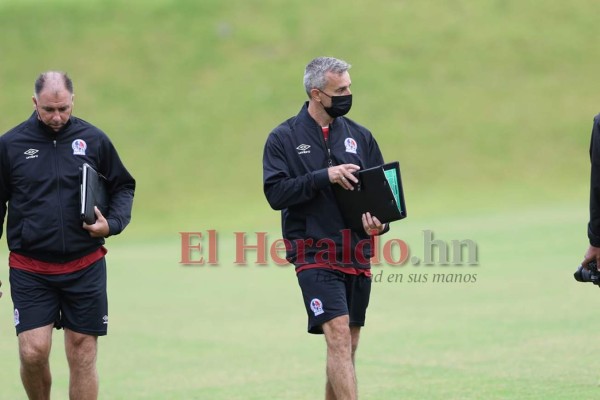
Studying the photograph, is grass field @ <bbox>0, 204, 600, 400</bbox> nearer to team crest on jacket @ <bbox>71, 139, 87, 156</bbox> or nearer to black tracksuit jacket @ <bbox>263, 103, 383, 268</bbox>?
black tracksuit jacket @ <bbox>263, 103, 383, 268</bbox>

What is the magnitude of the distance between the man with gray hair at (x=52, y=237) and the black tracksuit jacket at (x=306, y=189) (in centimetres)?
106

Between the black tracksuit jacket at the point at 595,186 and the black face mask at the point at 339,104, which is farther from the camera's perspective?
the black face mask at the point at 339,104

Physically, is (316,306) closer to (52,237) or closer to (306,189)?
(306,189)

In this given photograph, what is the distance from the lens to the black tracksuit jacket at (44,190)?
6.86m

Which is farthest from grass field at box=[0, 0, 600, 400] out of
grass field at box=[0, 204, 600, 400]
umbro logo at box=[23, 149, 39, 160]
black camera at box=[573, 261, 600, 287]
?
umbro logo at box=[23, 149, 39, 160]

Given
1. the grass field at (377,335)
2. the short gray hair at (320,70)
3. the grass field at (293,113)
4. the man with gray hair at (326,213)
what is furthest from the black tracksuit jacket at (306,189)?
the grass field at (293,113)

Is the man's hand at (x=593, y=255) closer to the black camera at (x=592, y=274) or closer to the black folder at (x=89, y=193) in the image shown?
the black camera at (x=592, y=274)

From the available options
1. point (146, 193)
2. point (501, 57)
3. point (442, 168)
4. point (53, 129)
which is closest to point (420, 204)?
point (442, 168)

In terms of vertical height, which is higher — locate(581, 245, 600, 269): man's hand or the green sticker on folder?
the green sticker on folder

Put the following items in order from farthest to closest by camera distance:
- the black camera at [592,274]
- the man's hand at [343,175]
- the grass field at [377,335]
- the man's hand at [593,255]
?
the grass field at [377,335] < the man's hand at [343,175] < the black camera at [592,274] < the man's hand at [593,255]

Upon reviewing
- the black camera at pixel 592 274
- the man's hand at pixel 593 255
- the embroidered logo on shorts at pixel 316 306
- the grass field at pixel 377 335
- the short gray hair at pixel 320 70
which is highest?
the short gray hair at pixel 320 70

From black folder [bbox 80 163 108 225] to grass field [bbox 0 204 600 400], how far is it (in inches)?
97.2

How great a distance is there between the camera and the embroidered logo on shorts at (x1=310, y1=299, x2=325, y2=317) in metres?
6.89

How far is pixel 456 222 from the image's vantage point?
24.3 metres
